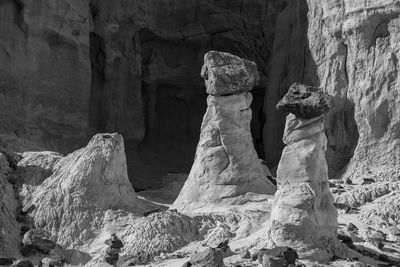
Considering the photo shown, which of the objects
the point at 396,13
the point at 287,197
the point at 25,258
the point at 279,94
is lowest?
Result: the point at 25,258

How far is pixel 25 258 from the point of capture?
22.2 m

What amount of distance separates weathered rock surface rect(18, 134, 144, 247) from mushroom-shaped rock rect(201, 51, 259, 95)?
274cm

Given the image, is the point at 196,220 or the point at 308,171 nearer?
the point at 308,171

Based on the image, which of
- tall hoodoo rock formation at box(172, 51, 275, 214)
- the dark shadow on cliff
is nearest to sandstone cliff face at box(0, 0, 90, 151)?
the dark shadow on cliff

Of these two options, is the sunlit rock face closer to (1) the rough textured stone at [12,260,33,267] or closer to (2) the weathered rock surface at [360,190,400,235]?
(2) the weathered rock surface at [360,190,400,235]

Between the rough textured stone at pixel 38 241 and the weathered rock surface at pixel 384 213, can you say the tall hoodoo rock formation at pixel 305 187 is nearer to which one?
the weathered rock surface at pixel 384 213

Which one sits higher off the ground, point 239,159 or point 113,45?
point 113,45

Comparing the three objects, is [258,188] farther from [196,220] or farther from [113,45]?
[113,45]

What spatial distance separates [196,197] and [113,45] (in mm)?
13857

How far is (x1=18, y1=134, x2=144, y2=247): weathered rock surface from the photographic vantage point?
2395 centimetres

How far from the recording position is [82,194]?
2455 cm

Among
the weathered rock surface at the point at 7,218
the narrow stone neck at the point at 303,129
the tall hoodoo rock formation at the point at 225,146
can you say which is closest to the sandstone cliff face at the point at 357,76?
the tall hoodoo rock formation at the point at 225,146

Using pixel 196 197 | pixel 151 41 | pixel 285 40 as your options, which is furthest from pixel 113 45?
pixel 196 197

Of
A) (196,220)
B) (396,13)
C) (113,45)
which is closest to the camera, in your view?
(196,220)
